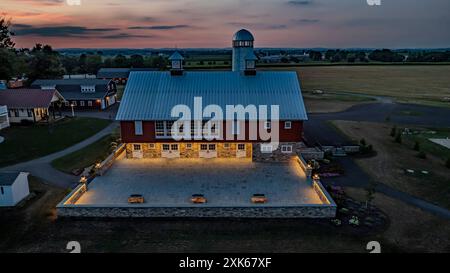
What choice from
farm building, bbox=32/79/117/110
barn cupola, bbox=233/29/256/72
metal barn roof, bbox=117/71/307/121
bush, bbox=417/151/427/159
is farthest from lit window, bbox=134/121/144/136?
farm building, bbox=32/79/117/110

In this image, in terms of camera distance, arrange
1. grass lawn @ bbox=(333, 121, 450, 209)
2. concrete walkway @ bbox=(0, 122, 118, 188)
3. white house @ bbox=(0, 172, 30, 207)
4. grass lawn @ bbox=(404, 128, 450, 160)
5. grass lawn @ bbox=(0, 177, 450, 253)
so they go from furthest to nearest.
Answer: grass lawn @ bbox=(404, 128, 450, 160) → concrete walkway @ bbox=(0, 122, 118, 188) → grass lawn @ bbox=(333, 121, 450, 209) → white house @ bbox=(0, 172, 30, 207) → grass lawn @ bbox=(0, 177, 450, 253)

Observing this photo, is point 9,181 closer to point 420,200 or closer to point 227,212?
point 227,212

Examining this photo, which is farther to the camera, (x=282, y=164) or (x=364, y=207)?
(x=282, y=164)

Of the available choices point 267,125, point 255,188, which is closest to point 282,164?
point 267,125

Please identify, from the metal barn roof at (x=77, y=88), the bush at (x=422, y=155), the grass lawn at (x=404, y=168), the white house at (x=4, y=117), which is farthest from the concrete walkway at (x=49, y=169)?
the bush at (x=422, y=155)

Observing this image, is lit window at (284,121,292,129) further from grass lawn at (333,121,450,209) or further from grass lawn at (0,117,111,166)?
grass lawn at (0,117,111,166)

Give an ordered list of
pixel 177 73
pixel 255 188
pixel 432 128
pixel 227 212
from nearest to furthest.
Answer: pixel 227 212, pixel 255 188, pixel 177 73, pixel 432 128

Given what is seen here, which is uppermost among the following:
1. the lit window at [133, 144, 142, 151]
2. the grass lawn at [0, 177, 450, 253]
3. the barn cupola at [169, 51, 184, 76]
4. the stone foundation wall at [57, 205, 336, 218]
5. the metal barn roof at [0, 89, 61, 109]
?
the barn cupola at [169, 51, 184, 76]

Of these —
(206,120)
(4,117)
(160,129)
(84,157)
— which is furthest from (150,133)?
(4,117)
